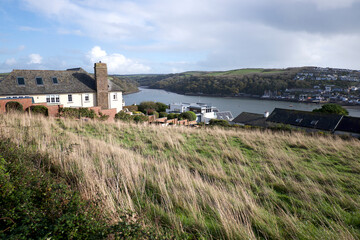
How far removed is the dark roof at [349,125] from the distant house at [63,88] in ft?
121

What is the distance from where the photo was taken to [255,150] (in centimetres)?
771

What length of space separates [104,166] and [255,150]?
5.32 m

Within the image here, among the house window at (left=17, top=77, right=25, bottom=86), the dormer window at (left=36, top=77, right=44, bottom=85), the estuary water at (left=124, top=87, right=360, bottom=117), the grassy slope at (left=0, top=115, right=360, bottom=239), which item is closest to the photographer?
the grassy slope at (left=0, top=115, right=360, bottom=239)

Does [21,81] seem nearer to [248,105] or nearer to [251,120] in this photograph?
[251,120]

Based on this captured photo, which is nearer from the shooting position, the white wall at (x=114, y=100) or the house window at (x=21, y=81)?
the house window at (x=21, y=81)

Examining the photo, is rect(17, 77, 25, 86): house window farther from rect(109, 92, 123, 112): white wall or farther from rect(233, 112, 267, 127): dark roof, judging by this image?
rect(233, 112, 267, 127): dark roof

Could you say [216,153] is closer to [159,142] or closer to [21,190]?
[159,142]

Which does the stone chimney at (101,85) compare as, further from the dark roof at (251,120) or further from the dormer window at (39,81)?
the dark roof at (251,120)

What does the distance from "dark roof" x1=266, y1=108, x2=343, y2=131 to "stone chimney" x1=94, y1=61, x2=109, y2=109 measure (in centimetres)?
3216

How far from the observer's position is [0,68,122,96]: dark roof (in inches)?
1105

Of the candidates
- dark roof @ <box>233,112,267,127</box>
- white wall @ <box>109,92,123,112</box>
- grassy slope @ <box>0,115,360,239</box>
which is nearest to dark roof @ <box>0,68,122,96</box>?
white wall @ <box>109,92,123,112</box>

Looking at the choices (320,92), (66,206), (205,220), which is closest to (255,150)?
(205,220)

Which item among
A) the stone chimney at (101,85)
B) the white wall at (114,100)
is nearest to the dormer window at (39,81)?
the stone chimney at (101,85)

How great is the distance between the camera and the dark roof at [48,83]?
92.1ft
